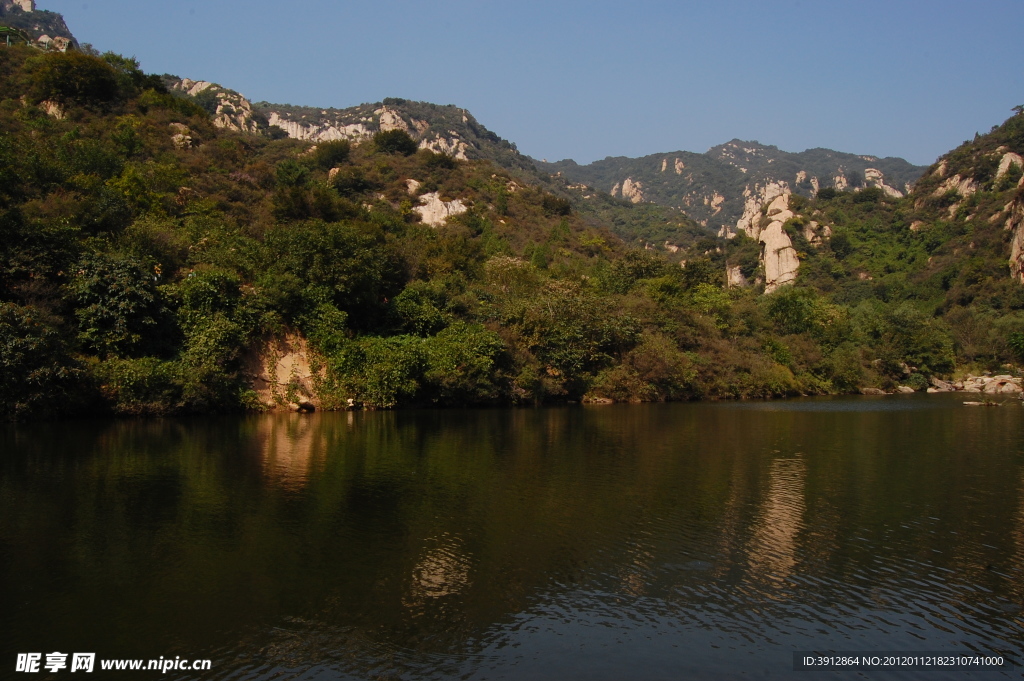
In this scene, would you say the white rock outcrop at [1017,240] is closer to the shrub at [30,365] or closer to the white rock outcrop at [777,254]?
→ the white rock outcrop at [777,254]

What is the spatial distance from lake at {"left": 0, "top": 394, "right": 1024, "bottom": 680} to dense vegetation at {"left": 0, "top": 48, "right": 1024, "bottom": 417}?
30.0 ft

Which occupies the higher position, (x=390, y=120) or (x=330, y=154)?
(x=390, y=120)

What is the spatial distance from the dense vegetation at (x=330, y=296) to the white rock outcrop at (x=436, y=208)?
2.99 feet

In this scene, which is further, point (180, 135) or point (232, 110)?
point (232, 110)

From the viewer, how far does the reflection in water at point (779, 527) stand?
37.3ft

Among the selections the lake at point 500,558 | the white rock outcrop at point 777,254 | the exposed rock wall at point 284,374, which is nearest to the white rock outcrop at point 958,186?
the white rock outcrop at point 777,254

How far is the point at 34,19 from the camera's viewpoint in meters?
121

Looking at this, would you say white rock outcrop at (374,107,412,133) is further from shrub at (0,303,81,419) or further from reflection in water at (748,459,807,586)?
reflection in water at (748,459,807,586)

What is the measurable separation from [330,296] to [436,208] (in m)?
38.9

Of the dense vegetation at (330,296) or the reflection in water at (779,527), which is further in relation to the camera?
the dense vegetation at (330,296)

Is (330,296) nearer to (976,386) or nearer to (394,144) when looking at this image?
(976,386)

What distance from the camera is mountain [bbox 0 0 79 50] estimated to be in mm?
114500

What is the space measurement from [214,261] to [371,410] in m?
11.1

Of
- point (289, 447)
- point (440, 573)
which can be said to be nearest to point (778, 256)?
point (289, 447)
